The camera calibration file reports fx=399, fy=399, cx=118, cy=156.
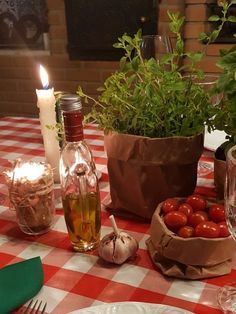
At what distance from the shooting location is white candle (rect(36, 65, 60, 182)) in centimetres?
93

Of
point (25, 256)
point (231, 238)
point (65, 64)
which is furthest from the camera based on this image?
point (65, 64)

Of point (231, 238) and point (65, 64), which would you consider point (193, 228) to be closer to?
point (231, 238)

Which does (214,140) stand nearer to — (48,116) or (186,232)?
(48,116)

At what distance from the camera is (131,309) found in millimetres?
532

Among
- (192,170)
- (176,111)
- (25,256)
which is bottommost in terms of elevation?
(25,256)

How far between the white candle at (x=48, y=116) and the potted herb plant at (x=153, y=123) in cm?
21

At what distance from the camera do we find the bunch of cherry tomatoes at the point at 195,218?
1.94ft

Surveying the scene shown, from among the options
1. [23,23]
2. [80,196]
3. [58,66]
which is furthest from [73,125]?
[23,23]

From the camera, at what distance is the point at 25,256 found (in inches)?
27.2

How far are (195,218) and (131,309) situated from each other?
6.7 inches

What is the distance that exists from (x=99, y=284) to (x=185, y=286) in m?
0.13

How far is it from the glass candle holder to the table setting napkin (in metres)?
0.13

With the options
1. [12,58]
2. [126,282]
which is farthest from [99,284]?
[12,58]

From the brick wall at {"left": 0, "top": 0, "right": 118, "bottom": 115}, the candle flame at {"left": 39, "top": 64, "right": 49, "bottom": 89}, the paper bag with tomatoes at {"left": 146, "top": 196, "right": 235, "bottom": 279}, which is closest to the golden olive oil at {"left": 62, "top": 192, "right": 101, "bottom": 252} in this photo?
the paper bag with tomatoes at {"left": 146, "top": 196, "right": 235, "bottom": 279}
